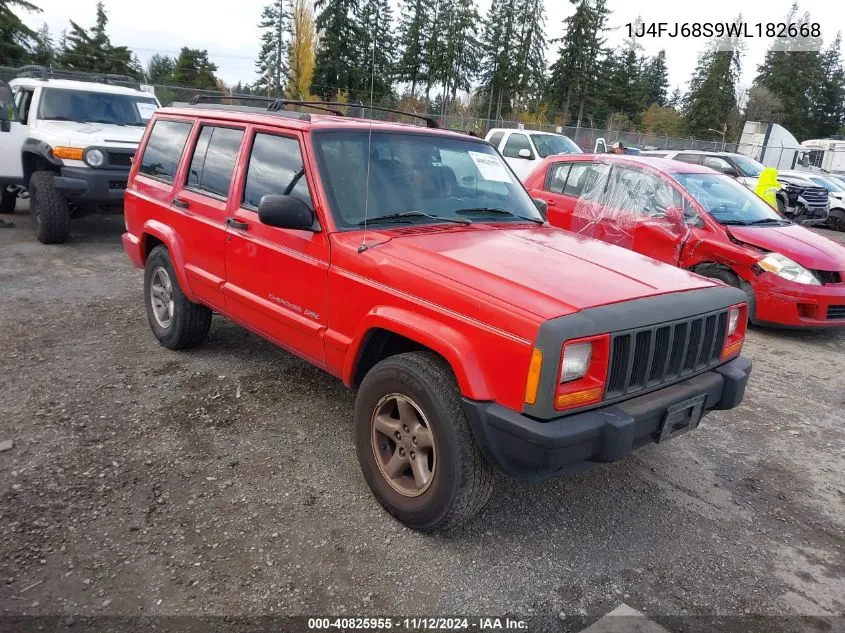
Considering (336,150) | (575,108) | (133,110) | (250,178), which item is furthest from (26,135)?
(575,108)

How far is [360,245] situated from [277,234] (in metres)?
0.71

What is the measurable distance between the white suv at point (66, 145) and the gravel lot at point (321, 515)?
13.4 feet

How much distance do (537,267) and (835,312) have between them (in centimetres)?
480

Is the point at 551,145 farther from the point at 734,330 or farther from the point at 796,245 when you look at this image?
the point at 734,330

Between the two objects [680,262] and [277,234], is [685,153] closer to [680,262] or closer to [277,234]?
[680,262]

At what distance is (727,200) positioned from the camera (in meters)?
7.02

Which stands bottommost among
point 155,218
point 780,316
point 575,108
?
point 780,316

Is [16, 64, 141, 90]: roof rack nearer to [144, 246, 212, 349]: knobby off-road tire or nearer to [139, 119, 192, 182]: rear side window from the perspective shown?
[139, 119, 192, 182]: rear side window

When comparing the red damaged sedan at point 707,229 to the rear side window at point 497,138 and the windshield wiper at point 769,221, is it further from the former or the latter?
the rear side window at point 497,138

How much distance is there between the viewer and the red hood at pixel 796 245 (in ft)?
20.4

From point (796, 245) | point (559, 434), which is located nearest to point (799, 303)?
Answer: point (796, 245)

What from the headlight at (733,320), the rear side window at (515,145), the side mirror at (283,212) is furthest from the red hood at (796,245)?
the rear side window at (515,145)

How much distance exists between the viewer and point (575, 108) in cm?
5759

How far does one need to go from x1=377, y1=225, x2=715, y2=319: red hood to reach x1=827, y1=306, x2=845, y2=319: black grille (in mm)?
3815
